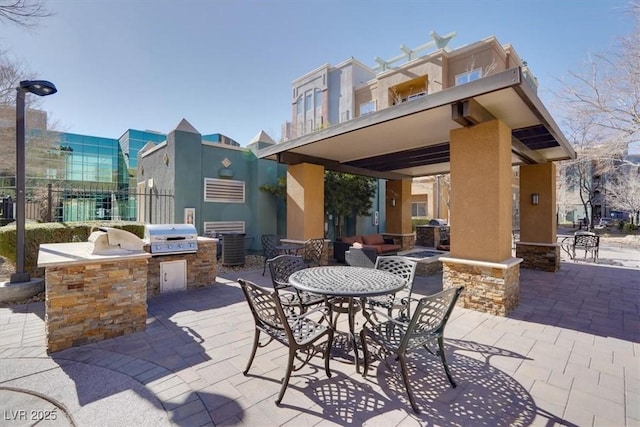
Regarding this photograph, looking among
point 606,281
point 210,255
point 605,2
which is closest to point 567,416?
point 210,255

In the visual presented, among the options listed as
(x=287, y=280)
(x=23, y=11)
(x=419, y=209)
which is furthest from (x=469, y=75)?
(x=23, y=11)

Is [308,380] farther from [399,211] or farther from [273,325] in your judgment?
[399,211]

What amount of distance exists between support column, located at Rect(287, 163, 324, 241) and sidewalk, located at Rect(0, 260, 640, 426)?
13.4 feet

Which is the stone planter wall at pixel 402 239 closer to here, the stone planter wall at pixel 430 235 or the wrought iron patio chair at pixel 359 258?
the stone planter wall at pixel 430 235


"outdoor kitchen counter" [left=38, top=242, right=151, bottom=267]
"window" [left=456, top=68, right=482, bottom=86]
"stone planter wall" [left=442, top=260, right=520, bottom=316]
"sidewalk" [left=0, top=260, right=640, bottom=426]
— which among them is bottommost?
"sidewalk" [left=0, top=260, right=640, bottom=426]

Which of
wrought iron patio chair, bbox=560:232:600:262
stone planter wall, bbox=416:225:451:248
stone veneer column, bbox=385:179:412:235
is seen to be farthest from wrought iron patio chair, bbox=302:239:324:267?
wrought iron patio chair, bbox=560:232:600:262

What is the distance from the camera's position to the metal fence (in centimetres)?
853

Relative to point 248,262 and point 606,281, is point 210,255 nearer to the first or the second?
point 248,262

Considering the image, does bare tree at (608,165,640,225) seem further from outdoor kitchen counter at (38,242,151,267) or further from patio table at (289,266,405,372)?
outdoor kitchen counter at (38,242,151,267)

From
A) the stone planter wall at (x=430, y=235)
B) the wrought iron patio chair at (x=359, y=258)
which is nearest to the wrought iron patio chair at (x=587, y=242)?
the stone planter wall at (x=430, y=235)

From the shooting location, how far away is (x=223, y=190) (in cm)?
954

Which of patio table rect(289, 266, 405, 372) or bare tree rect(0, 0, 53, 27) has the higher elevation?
bare tree rect(0, 0, 53, 27)

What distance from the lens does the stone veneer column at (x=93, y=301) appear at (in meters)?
3.08

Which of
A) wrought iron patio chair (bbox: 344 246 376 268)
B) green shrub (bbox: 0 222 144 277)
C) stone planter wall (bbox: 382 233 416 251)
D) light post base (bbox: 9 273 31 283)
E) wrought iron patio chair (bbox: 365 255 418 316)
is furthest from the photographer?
stone planter wall (bbox: 382 233 416 251)
